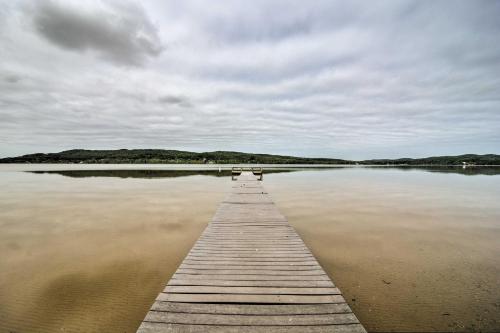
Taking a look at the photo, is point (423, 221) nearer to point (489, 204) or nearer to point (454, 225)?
point (454, 225)

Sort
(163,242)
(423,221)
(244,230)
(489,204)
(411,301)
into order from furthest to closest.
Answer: (489,204), (423,221), (163,242), (244,230), (411,301)

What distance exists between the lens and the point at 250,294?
3988 millimetres

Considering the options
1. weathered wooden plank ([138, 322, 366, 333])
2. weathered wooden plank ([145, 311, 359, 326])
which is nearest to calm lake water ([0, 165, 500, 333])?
weathered wooden plank ([145, 311, 359, 326])

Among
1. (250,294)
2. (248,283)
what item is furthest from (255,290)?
(248,283)

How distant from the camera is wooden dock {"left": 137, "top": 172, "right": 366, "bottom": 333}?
3.29 metres

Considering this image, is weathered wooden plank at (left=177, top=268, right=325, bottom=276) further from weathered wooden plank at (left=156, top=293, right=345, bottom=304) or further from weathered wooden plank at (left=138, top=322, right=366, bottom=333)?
weathered wooden plank at (left=138, top=322, right=366, bottom=333)

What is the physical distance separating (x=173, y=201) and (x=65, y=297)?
36.5 feet

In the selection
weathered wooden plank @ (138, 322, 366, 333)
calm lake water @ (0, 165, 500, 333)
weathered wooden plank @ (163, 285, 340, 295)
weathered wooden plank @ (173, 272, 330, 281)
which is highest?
weathered wooden plank @ (163, 285, 340, 295)

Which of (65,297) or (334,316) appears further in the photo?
(65,297)

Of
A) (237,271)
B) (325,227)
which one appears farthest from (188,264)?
(325,227)

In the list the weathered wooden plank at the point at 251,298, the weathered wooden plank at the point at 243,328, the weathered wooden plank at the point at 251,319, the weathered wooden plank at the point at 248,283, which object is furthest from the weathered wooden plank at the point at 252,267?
the weathered wooden plank at the point at 243,328

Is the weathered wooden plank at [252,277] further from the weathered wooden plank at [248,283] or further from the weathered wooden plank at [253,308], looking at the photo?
the weathered wooden plank at [253,308]

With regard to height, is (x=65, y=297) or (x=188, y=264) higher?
(x=188, y=264)

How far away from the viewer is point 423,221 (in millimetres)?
11344
